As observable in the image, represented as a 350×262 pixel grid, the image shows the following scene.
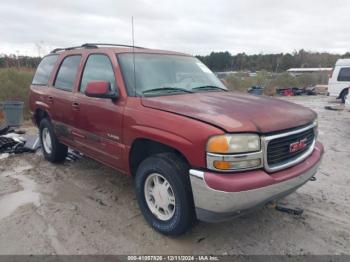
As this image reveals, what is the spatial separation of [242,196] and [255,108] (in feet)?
3.18

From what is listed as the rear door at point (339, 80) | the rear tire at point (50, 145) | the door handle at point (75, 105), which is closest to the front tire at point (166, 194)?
the door handle at point (75, 105)

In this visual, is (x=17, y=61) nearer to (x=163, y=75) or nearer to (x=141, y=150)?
(x=163, y=75)

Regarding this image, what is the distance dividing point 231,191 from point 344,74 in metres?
17.0

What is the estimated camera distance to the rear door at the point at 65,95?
14.5 ft

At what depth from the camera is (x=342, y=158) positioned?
587 centimetres

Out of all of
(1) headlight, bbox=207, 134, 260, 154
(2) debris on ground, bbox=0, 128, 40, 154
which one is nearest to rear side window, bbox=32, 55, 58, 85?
(2) debris on ground, bbox=0, 128, 40, 154

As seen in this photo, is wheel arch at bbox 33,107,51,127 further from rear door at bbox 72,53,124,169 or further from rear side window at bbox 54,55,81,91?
rear door at bbox 72,53,124,169

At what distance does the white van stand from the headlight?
16.2 m

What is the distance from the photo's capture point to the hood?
2.63m

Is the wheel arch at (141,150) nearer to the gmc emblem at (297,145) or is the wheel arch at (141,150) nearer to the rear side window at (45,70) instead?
the gmc emblem at (297,145)

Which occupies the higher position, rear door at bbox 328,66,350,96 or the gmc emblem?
the gmc emblem

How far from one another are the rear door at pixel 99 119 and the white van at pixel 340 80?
15.8 meters

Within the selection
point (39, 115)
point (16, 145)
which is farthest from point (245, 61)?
point (39, 115)

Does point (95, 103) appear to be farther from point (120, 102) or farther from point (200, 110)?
point (200, 110)
